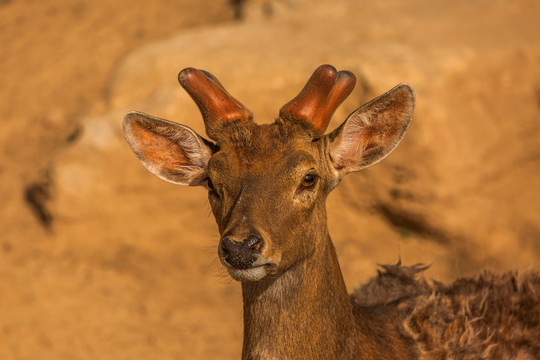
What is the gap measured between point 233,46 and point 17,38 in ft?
23.0

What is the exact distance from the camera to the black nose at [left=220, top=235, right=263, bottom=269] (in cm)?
353

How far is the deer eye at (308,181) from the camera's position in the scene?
4.03 m

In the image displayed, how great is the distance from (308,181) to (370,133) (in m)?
0.61

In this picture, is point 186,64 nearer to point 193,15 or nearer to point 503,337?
point 193,15

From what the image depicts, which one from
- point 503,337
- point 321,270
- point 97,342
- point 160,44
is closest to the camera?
point 321,270

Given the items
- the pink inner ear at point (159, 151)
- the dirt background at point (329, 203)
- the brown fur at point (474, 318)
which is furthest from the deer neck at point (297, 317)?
the dirt background at point (329, 203)

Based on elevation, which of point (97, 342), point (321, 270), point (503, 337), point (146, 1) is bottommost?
point (503, 337)

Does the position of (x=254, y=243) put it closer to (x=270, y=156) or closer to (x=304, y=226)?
(x=304, y=226)

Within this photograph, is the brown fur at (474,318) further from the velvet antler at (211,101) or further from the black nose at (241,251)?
the velvet antler at (211,101)

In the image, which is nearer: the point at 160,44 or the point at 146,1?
the point at 160,44

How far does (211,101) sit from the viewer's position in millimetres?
4270

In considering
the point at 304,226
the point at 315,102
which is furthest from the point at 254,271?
the point at 315,102

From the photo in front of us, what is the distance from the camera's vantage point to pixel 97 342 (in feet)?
27.7

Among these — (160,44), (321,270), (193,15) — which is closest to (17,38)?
(193,15)
